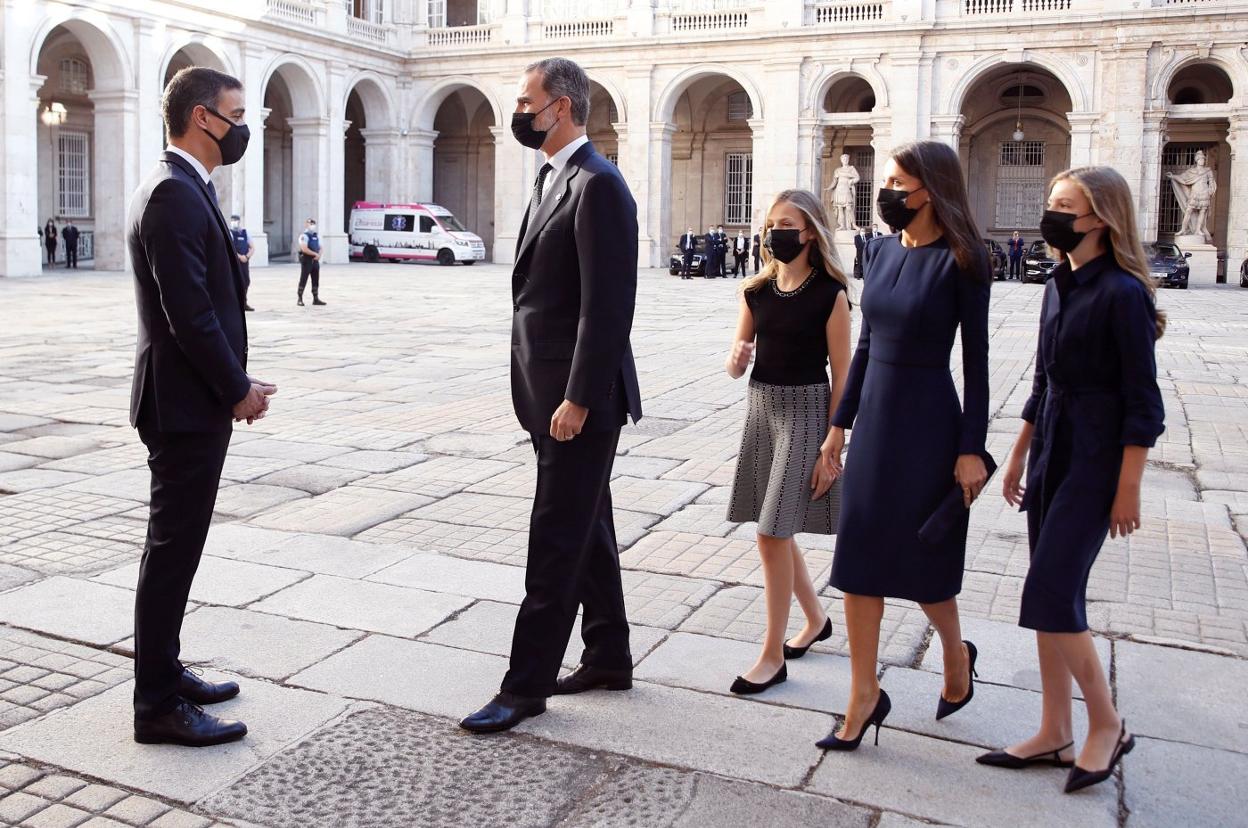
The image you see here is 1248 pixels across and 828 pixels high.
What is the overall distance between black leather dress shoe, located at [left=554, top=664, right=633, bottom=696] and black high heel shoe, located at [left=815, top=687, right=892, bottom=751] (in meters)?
0.73

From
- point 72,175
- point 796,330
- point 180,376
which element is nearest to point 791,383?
point 796,330

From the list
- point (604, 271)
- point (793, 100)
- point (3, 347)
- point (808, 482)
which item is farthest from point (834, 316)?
point (793, 100)

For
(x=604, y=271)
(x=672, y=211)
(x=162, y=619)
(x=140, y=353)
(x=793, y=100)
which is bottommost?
(x=162, y=619)

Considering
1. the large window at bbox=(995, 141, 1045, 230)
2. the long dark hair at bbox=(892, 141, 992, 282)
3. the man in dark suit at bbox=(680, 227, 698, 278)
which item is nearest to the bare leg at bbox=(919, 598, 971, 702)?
the long dark hair at bbox=(892, 141, 992, 282)

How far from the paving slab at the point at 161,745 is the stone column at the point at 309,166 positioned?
35402 millimetres

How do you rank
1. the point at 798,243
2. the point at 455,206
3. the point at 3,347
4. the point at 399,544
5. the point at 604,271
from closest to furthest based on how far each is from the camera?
the point at 604,271, the point at 798,243, the point at 399,544, the point at 3,347, the point at 455,206

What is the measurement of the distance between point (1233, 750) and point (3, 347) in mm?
13899

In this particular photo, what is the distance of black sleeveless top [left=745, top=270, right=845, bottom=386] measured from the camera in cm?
422

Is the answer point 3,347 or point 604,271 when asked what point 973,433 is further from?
point 3,347

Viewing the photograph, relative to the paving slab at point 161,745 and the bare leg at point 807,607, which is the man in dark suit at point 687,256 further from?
the paving slab at point 161,745

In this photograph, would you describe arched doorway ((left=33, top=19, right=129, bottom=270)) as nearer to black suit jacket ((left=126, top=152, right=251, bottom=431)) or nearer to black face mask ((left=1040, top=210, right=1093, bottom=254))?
black suit jacket ((left=126, top=152, right=251, bottom=431))

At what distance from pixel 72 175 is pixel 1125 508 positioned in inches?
1448

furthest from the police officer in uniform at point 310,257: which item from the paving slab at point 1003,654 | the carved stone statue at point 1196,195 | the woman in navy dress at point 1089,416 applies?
the carved stone statue at point 1196,195

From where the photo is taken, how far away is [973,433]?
11.9 ft
